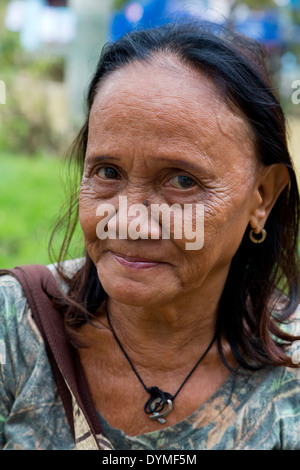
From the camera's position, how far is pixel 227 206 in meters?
2.21

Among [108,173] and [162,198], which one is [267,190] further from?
[108,173]

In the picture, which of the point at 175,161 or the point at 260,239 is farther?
the point at 260,239

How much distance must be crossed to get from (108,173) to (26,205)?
4.16m

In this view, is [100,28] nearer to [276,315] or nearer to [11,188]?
[11,188]

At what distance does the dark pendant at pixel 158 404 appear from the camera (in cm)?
238

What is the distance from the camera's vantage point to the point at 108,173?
2.21 metres

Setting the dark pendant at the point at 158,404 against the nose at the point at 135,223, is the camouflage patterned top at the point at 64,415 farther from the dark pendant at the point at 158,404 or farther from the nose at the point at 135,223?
the nose at the point at 135,223

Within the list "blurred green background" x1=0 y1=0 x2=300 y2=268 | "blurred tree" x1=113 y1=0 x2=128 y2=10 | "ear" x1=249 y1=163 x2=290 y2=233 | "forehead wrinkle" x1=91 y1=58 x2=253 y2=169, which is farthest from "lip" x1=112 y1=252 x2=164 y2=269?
"blurred tree" x1=113 y1=0 x2=128 y2=10

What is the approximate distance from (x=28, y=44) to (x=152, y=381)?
9.66 m

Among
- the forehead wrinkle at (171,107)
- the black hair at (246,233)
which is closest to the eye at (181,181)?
the forehead wrinkle at (171,107)

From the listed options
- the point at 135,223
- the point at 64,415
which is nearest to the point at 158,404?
the point at 64,415

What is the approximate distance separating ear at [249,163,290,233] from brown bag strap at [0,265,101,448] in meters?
0.87

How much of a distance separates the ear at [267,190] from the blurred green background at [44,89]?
106 inches
